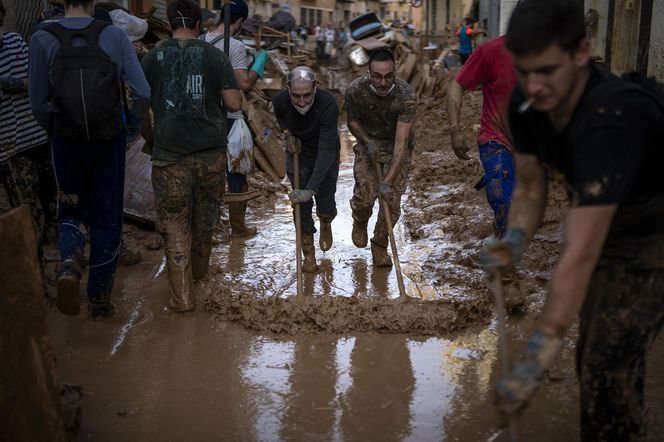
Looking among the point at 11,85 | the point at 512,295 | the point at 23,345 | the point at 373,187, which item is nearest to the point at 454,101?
the point at 373,187

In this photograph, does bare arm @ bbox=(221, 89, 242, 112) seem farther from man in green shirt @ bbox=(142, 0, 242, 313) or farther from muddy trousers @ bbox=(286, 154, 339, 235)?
muddy trousers @ bbox=(286, 154, 339, 235)

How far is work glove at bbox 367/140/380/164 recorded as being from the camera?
5775mm

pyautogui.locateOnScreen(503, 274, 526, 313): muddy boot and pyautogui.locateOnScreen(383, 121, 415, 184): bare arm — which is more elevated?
pyautogui.locateOnScreen(383, 121, 415, 184): bare arm

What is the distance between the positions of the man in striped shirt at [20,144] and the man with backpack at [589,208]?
12.7 feet

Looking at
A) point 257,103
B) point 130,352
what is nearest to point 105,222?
point 130,352

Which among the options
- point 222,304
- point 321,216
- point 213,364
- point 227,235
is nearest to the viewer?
point 213,364

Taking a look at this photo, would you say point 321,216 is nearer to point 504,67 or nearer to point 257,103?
point 504,67

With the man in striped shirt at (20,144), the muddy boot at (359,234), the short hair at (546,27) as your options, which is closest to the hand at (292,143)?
the muddy boot at (359,234)

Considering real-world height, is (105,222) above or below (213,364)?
above

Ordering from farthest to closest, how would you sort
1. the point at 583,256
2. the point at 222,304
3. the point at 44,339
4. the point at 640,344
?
1. the point at 222,304
2. the point at 44,339
3. the point at 640,344
4. the point at 583,256

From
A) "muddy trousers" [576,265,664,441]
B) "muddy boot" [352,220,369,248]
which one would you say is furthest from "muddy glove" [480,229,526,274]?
"muddy boot" [352,220,369,248]

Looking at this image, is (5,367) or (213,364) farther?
(213,364)

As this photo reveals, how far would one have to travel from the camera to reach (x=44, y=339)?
8.76ft

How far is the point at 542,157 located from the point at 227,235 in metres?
4.66
